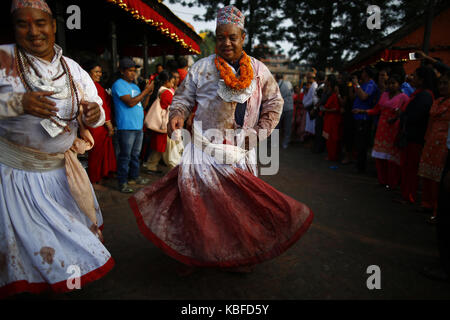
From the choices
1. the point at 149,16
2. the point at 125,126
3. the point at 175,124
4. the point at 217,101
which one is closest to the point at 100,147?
the point at 125,126

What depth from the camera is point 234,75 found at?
257cm

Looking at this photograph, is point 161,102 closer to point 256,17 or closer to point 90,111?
point 90,111

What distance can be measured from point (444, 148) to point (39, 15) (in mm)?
4640

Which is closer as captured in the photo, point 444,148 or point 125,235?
point 125,235

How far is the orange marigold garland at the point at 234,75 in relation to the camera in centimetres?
252

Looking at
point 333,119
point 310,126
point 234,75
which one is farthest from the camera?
point 310,126

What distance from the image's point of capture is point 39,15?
2094 mm

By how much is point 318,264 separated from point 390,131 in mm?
3526

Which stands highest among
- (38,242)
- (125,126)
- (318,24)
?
(318,24)

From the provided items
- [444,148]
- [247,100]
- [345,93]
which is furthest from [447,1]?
[247,100]

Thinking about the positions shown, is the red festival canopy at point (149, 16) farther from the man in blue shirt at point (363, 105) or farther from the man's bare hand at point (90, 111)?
the man in blue shirt at point (363, 105)

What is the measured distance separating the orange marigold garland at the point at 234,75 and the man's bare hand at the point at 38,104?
126 cm

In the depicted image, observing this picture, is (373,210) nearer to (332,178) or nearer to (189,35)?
(332,178)
